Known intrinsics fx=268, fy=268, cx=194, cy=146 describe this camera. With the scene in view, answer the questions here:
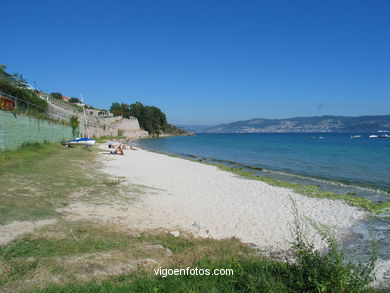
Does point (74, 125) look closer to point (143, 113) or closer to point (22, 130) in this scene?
→ point (22, 130)

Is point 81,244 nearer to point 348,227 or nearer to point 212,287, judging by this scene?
point 212,287

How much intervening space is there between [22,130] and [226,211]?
50.8 ft

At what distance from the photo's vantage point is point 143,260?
480 centimetres

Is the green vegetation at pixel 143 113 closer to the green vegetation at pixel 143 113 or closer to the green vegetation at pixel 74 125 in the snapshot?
the green vegetation at pixel 143 113

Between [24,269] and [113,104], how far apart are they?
12010cm

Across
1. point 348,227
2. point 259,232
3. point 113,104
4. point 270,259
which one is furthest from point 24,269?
point 113,104

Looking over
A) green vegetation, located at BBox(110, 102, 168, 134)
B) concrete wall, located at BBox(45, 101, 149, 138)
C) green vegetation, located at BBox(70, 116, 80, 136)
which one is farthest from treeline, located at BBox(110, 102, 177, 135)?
green vegetation, located at BBox(70, 116, 80, 136)

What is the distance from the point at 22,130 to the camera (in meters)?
17.7

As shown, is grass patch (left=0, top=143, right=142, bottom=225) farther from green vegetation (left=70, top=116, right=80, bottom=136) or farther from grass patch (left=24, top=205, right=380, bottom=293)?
green vegetation (left=70, top=116, right=80, bottom=136)

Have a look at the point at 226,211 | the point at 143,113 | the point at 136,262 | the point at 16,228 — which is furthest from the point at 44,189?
the point at 143,113

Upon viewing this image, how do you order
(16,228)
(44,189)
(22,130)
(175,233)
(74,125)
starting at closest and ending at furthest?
(16,228), (175,233), (44,189), (22,130), (74,125)

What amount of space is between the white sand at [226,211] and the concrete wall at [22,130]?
8.20 m

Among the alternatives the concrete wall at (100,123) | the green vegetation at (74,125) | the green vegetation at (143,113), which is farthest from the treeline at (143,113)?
the green vegetation at (74,125)

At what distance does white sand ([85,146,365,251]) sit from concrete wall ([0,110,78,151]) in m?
8.20
